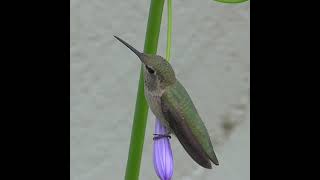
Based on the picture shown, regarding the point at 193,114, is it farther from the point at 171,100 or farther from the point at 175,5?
the point at 175,5

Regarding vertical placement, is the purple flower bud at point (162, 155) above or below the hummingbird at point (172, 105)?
below

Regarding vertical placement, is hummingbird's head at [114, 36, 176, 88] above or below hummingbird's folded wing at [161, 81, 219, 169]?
above

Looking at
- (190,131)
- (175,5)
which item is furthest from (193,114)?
(175,5)
